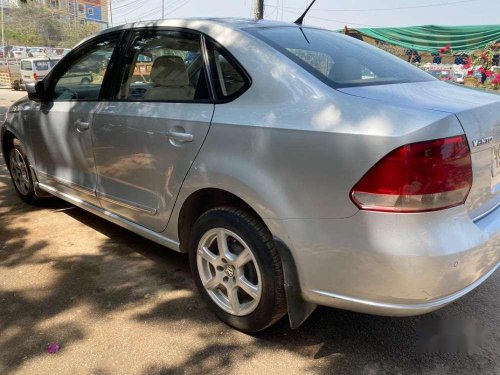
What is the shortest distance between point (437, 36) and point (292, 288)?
9.85 metres

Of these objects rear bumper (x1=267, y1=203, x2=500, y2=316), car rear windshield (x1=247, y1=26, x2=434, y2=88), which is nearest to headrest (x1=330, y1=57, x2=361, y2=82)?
car rear windshield (x1=247, y1=26, x2=434, y2=88)

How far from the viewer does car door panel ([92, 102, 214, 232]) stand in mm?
2510

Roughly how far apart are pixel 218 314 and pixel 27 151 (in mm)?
2639

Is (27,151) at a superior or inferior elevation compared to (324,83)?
inferior

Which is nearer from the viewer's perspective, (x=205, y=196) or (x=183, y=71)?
(x=205, y=196)

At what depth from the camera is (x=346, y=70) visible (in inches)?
97.1

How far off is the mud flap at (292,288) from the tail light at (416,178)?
0.46 metres

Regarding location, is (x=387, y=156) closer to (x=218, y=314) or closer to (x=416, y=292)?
(x=416, y=292)

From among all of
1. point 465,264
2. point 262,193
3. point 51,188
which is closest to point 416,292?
point 465,264

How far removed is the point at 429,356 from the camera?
233 centimetres

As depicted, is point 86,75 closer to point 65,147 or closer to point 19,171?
point 65,147

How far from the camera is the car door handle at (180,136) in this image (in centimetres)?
246

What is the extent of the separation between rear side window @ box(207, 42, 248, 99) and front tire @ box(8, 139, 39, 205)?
258 cm

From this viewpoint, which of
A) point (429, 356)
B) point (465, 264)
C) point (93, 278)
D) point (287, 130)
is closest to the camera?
point (465, 264)
